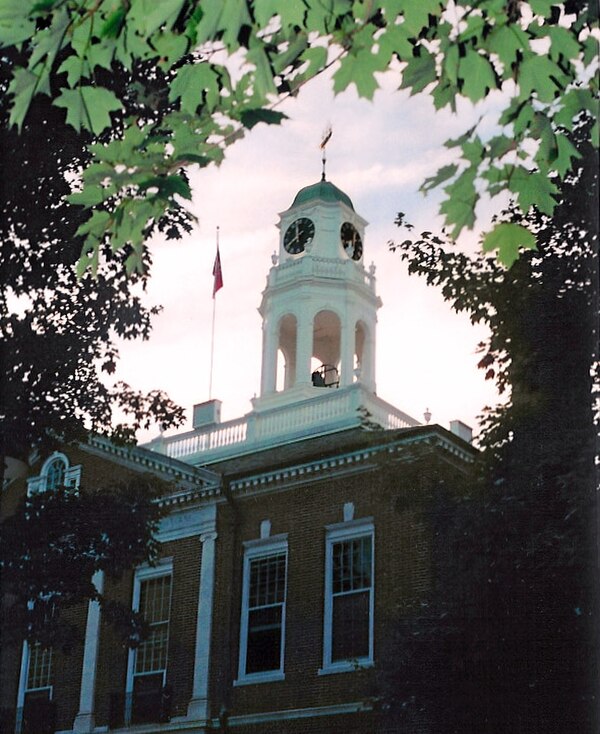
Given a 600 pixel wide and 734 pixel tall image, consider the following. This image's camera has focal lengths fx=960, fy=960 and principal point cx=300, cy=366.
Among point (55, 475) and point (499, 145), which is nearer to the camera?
point (499, 145)

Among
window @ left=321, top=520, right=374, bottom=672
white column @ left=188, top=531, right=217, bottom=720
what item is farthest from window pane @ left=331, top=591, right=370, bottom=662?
white column @ left=188, top=531, right=217, bottom=720

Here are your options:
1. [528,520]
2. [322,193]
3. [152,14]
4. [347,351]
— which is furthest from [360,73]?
[347,351]

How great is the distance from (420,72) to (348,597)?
442 cm

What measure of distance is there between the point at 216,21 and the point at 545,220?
3.78 m

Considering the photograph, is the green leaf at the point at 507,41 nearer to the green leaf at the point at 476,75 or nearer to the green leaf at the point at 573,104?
the green leaf at the point at 476,75

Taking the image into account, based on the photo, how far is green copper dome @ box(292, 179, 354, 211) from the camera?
6954 mm

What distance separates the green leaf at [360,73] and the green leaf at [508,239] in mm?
939

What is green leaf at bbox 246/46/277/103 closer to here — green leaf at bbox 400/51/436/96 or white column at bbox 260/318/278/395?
green leaf at bbox 400/51/436/96

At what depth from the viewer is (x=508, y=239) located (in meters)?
4.57

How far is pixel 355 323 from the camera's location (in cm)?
812

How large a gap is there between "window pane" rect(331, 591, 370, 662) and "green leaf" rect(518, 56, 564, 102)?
453 cm

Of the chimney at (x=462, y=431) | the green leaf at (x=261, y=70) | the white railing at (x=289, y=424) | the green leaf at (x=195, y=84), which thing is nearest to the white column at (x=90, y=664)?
the white railing at (x=289, y=424)

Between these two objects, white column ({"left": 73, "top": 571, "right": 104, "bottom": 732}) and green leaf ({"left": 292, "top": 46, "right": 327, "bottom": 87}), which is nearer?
green leaf ({"left": 292, "top": 46, "right": 327, "bottom": 87})

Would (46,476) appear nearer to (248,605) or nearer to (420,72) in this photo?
(248,605)
